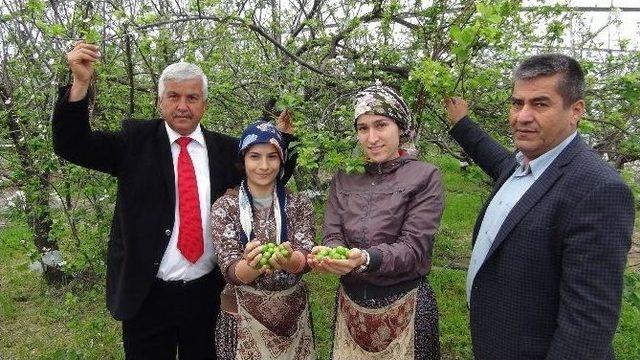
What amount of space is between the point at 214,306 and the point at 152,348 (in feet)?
1.26

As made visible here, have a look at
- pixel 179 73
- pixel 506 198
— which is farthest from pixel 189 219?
pixel 506 198

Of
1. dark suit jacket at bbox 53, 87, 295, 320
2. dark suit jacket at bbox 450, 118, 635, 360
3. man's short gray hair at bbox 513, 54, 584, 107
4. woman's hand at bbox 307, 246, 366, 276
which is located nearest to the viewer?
dark suit jacket at bbox 450, 118, 635, 360

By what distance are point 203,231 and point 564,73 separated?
5.77 ft

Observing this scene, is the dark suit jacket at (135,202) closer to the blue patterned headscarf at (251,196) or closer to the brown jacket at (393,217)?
the blue patterned headscarf at (251,196)

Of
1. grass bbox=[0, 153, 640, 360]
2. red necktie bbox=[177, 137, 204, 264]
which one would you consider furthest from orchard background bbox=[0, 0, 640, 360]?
red necktie bbox=[177, 137, 204, 264]

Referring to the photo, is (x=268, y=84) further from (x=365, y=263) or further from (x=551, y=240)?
(x=551, y=240)

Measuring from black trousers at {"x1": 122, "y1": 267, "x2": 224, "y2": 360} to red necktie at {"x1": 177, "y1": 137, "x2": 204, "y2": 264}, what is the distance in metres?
0.18

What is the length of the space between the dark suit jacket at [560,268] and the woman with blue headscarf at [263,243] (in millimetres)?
878

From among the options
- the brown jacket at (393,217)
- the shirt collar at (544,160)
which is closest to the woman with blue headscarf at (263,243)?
the brown jacket at (393,217)

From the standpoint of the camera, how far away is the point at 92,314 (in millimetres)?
4688

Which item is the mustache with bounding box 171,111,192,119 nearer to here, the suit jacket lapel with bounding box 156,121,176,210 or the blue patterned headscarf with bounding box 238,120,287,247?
the suit jacket lapel with bounding box 156,121,176,210

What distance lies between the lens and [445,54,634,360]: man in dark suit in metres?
1.69

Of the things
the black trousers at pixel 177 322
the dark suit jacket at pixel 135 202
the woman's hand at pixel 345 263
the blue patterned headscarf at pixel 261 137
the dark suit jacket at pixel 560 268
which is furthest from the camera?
the black trousers at pixel 177 322

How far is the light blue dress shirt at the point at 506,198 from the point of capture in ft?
6.37
